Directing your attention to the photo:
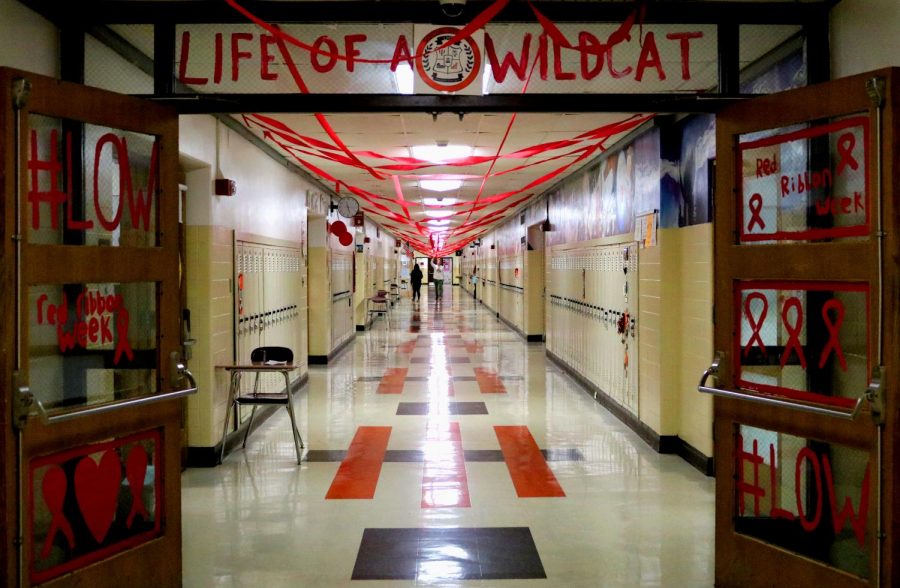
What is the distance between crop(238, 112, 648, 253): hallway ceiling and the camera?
551cm

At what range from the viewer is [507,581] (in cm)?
313

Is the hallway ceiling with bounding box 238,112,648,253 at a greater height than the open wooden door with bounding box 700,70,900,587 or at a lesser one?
greater

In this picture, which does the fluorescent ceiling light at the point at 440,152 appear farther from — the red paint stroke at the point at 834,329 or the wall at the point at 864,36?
the red paint stroke at the point at 834,329

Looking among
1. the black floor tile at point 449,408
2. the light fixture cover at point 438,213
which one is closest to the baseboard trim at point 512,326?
the light fixture cover at point 438,213

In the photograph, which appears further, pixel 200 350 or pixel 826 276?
pixel 200 350

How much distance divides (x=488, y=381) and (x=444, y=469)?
370cm

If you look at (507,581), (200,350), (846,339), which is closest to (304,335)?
(200,350)

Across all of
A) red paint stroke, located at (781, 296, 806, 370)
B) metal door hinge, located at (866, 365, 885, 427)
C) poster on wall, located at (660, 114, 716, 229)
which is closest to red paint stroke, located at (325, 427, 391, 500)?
red paint stroke, located at (781, 296, 806, 370)

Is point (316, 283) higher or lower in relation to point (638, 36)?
lower

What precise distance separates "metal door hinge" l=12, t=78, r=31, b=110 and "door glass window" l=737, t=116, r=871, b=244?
2582mm

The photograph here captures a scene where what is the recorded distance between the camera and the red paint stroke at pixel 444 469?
13.9 ft

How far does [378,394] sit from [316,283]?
287 centimetres

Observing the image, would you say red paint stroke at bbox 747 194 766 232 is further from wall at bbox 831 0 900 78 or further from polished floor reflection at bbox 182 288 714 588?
polished floor reflection at bbox 182 288 714 588

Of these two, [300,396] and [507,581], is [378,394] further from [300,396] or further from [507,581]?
[507,581]
